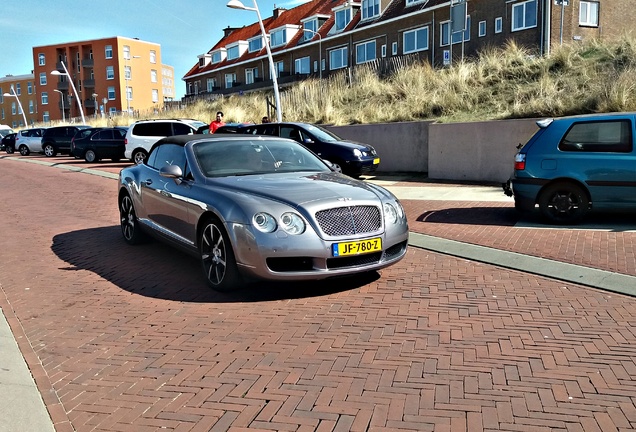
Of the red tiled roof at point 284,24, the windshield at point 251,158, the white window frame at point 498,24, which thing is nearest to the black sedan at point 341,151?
the windshield at point 251,158

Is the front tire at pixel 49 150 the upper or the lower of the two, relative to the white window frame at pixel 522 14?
lower

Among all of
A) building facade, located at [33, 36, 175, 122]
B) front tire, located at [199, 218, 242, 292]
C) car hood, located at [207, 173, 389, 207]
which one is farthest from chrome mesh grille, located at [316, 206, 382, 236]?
building facade, located at [33, 36, 175, 122]

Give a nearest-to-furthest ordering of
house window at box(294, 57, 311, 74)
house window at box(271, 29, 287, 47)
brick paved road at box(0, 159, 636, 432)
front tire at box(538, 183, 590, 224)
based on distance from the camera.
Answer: brick paved road at box(0, 159, 636, 432), front tire at box(538, 183, 590, 224), house window at box(294, 57, 311, 74), house window at box(271, 29, 287, 47)

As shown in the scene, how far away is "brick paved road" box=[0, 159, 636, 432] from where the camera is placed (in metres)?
3.35

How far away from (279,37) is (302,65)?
4.70 metres

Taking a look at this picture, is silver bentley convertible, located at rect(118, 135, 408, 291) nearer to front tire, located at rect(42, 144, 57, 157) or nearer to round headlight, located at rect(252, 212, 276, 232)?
round headlight, located at rect(252, 212, 276, 232)

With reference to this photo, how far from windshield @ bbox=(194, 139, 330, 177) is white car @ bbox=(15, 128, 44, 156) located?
31700mm

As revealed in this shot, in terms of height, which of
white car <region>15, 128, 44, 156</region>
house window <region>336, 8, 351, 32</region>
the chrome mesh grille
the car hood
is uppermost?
house window <region>336, 8, 351, 32</region>

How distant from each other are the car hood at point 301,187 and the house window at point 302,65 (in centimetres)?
4401

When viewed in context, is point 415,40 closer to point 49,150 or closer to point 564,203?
point 49,150

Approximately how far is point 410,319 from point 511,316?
2.82 ft

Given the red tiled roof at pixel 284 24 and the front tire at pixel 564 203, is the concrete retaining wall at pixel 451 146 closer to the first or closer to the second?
the front tire at pixel 564 203

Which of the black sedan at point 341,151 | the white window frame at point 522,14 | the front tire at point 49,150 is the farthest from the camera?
the front tire at point 49,150

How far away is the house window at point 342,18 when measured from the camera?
4409 centimetres
